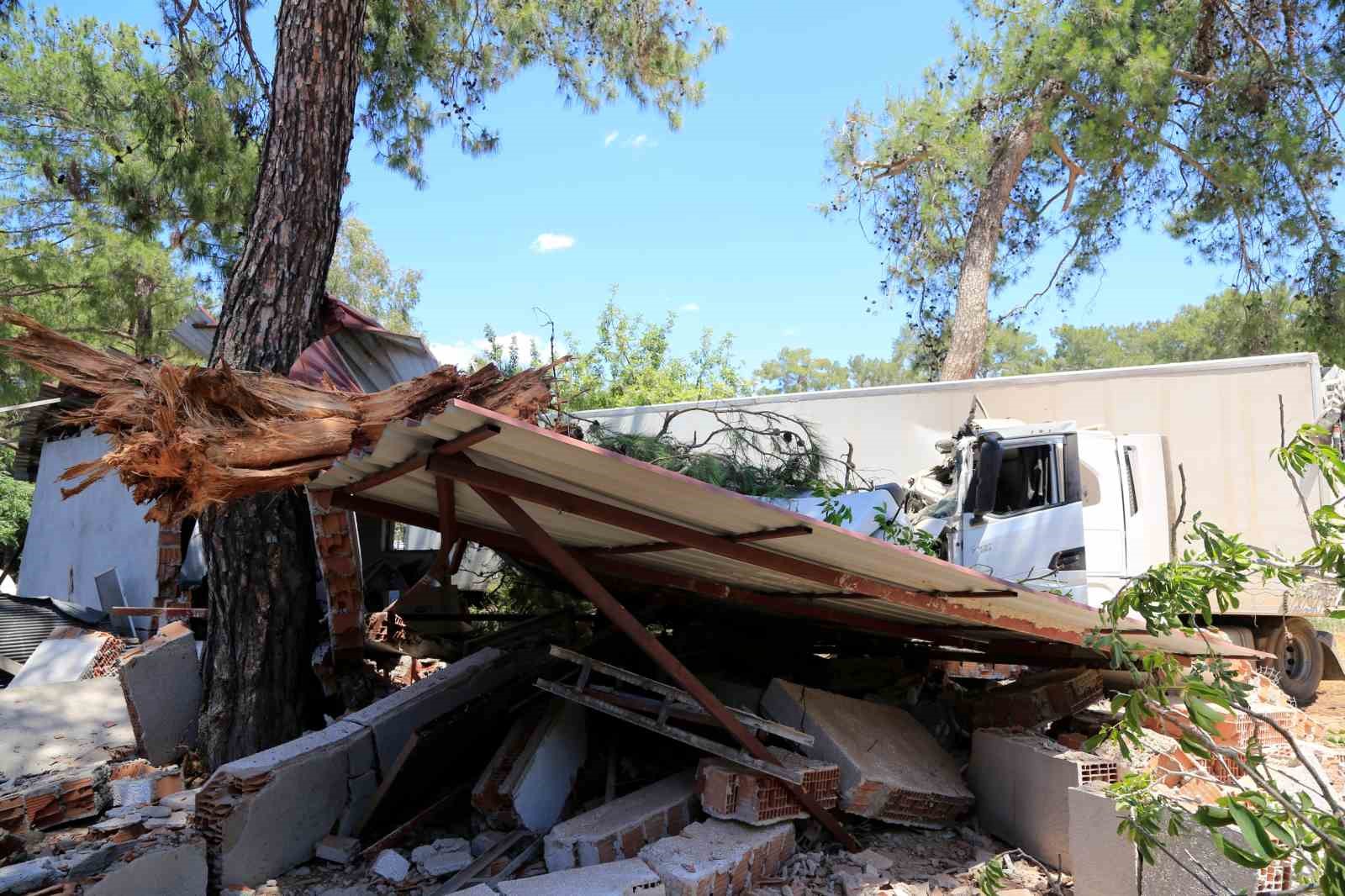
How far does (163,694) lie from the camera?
5.96 m

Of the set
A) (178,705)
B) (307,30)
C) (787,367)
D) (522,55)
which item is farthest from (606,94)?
(787,367)

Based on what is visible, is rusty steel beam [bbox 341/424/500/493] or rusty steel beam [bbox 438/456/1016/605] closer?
rusty steel beam [bbox 341/424/500/493]

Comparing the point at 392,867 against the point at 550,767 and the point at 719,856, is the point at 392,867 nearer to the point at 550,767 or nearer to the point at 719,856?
the point at 550,767

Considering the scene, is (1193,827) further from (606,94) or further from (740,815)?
(606,94)

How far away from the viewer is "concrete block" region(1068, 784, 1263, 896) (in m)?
3.28

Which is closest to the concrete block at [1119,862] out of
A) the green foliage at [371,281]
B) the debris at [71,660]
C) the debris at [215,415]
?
the debris at [215,415]

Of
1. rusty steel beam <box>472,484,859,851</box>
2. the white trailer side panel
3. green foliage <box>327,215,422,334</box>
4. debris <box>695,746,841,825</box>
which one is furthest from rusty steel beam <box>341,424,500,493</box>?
green foliage <box>327,215,422,334</box>

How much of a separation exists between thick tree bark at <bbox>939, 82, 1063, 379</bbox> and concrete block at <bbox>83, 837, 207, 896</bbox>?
11.2m

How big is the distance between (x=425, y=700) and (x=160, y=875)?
5.60 ft

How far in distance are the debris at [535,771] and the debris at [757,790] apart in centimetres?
91

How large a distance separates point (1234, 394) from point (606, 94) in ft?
24.3

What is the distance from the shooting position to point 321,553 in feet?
18.7

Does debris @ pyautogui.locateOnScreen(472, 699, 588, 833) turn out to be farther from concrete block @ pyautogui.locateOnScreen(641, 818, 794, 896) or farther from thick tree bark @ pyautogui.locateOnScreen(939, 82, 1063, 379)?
thick tree bark @ pyautogui.locateOnScreen(939, 82, 1063, 379)

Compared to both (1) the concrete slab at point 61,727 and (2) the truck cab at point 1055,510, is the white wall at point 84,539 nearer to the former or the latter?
(1) the concrete slab at point 61,727
